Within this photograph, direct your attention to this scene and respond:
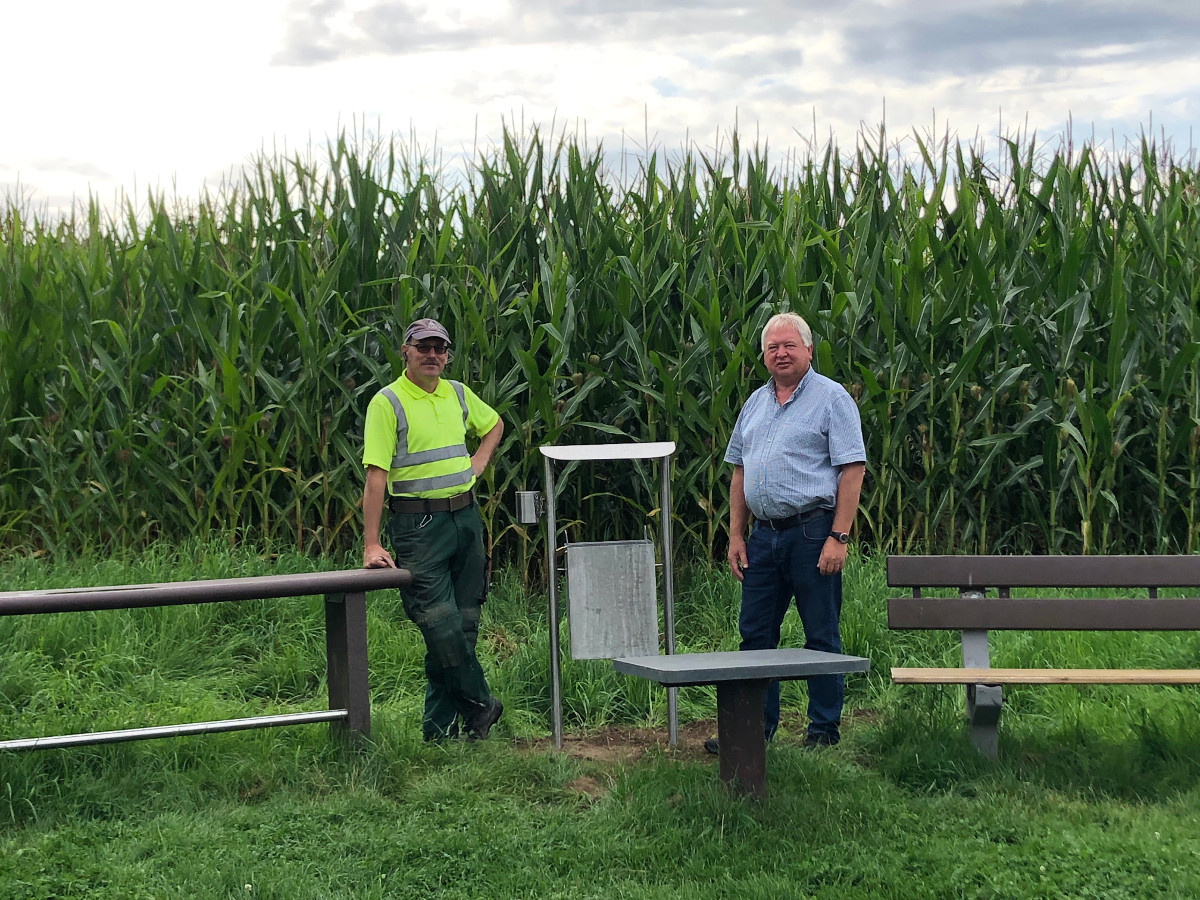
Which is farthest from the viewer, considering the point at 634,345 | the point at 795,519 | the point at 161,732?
the point at 634,345

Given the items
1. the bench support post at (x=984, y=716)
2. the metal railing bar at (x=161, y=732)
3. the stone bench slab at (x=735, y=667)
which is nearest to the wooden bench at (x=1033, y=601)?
the bench support post at (x=984, y=716)

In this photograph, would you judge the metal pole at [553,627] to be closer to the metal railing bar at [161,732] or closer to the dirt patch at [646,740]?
the dirt patch at [646,740]

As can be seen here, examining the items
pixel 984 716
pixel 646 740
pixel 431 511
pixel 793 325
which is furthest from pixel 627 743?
pixel 793 325

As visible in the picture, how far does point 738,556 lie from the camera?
16.9ft

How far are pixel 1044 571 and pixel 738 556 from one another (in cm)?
131

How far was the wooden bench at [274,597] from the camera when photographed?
4.19 metres

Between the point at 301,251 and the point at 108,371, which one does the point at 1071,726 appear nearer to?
the point at 301,251

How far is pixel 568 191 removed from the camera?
7.15 metres

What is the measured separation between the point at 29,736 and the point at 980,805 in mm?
3761

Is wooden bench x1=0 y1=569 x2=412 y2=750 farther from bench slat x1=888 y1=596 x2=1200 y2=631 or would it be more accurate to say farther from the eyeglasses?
bench slat x1=888 y1=596 x2=1200 y2=631

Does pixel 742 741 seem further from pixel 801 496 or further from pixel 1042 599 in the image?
pixel 1042 599

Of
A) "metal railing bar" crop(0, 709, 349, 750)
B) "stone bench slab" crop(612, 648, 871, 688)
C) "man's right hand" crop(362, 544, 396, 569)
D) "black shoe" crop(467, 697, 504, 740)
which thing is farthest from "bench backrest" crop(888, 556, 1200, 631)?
"metal railing bar" crop(0, 709, 349, 750)

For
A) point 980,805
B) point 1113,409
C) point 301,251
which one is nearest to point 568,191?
point 301,251

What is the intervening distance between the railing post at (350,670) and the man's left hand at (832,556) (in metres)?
1.85
